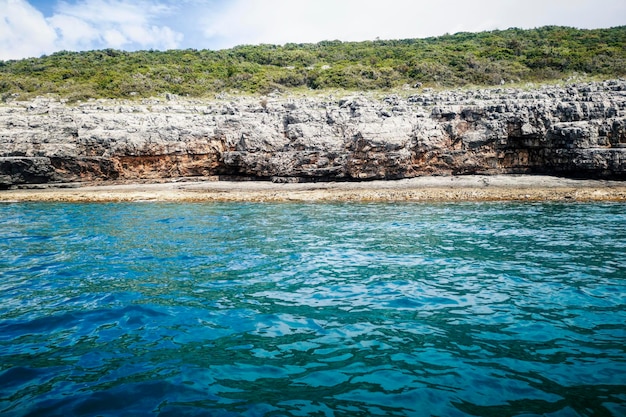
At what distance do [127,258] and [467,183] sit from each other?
1869cm

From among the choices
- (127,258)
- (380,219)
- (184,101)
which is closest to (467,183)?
(380,219)

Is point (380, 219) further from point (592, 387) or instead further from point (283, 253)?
point (592, 387)

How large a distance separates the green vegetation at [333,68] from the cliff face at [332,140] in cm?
1275

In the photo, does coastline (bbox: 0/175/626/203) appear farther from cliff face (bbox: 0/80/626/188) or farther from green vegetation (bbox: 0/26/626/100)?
green vegetation (bbox: 0/26/626/100)

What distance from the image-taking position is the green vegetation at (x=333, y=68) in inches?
1540

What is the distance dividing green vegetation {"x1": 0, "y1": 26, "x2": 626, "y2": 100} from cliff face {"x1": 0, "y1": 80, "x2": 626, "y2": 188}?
12.8m

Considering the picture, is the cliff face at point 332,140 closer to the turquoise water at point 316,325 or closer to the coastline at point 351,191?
the coastline at point 351,191

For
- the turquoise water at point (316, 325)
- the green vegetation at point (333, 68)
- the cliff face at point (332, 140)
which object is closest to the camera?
the turquoise water at point (316, 325)

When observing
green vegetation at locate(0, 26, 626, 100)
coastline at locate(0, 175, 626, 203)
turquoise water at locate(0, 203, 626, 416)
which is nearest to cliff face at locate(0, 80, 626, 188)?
coastline at locate(0, 175, 626, 203)

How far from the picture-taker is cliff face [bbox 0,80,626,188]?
74.8 feet

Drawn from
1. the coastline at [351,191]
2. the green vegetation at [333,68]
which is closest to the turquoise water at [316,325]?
the coastline at [351,191]

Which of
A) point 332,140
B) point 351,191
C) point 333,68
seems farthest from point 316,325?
point 333,68

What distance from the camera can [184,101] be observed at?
3609 cm

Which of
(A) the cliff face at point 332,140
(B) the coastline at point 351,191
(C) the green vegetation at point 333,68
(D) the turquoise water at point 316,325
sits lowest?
(D) the turquoise water at point 316,325
